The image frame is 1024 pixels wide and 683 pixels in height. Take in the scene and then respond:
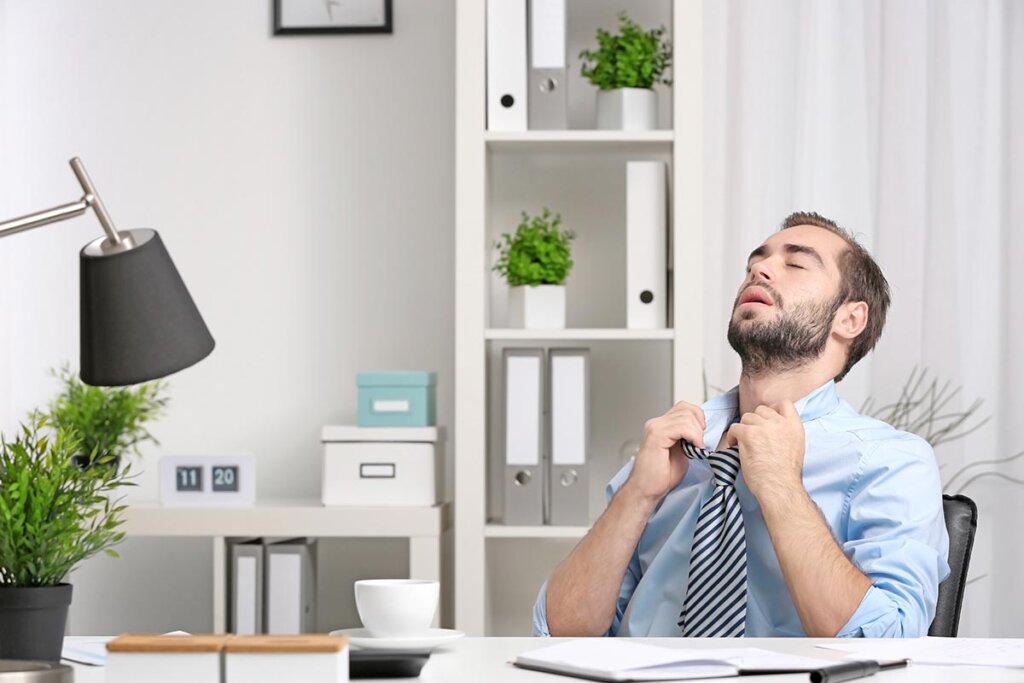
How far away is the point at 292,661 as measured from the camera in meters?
0.92

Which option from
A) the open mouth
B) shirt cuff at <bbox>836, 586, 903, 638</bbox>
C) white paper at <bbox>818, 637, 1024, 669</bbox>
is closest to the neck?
the open mouth

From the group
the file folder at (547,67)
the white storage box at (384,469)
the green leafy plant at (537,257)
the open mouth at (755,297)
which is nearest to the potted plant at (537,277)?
the green leafy plant at (537,257)

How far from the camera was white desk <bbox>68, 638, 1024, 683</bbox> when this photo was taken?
1.10 m

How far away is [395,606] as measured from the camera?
121 centimetres

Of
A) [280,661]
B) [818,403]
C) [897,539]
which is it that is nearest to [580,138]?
[818,403]

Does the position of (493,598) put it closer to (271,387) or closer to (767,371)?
(271,387)

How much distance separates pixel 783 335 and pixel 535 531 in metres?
0.92

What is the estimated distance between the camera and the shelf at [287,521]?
264 centimetres

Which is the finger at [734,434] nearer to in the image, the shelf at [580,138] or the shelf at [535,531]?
the shelf at [535,531]

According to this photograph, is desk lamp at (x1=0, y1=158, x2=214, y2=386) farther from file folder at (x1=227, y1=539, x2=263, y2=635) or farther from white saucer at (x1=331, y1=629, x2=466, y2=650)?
file folder at (x1=227, y1=539, x2=263, y2=635)

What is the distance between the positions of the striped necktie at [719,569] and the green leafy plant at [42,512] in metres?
0.88

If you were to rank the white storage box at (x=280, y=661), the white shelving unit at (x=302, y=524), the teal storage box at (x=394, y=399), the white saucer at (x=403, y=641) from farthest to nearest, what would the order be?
the teal storage box at (x=394, y=399), the white shelving unit at (x=302, y=524), the white saucer at (x=403, y=641), the white storage box at (x=280, y=661)

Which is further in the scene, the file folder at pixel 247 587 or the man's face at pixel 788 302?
the file folder at pixel 247 587

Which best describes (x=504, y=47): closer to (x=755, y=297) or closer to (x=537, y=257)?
(x=537, y=257)
